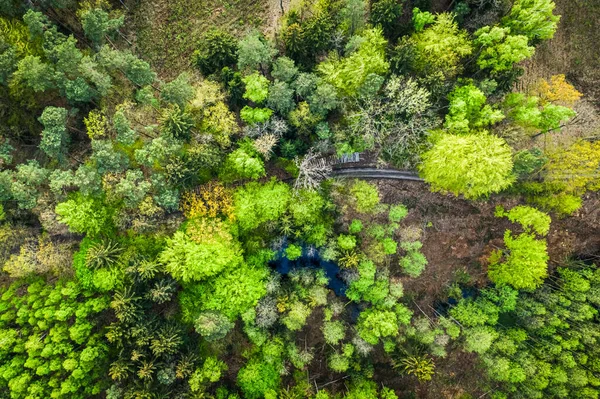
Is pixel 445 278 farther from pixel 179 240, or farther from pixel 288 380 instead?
pixel 179 240

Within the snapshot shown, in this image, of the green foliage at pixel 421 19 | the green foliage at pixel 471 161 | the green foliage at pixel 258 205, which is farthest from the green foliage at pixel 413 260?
the green foliage at pixel 421 19

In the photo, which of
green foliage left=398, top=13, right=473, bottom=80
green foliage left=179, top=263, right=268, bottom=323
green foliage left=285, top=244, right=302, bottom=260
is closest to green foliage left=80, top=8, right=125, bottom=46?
green foliage left=179, top=263, right=268, bottom=323

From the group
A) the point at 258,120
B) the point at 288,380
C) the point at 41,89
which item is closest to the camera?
the point at 41,89

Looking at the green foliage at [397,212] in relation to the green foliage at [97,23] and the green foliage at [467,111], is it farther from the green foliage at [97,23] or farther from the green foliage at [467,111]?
the green foliage at [97,23]

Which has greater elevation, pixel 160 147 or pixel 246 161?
pixel 160 147

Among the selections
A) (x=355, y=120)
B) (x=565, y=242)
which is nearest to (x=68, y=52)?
(x=355, y=120)

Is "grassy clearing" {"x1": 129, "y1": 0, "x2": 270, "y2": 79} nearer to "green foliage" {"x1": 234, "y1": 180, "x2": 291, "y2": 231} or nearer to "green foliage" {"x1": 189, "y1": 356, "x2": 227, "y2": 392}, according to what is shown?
"green foliage" {"x1": 234, "y1": 180, "x2": 291, "y2": 231}
